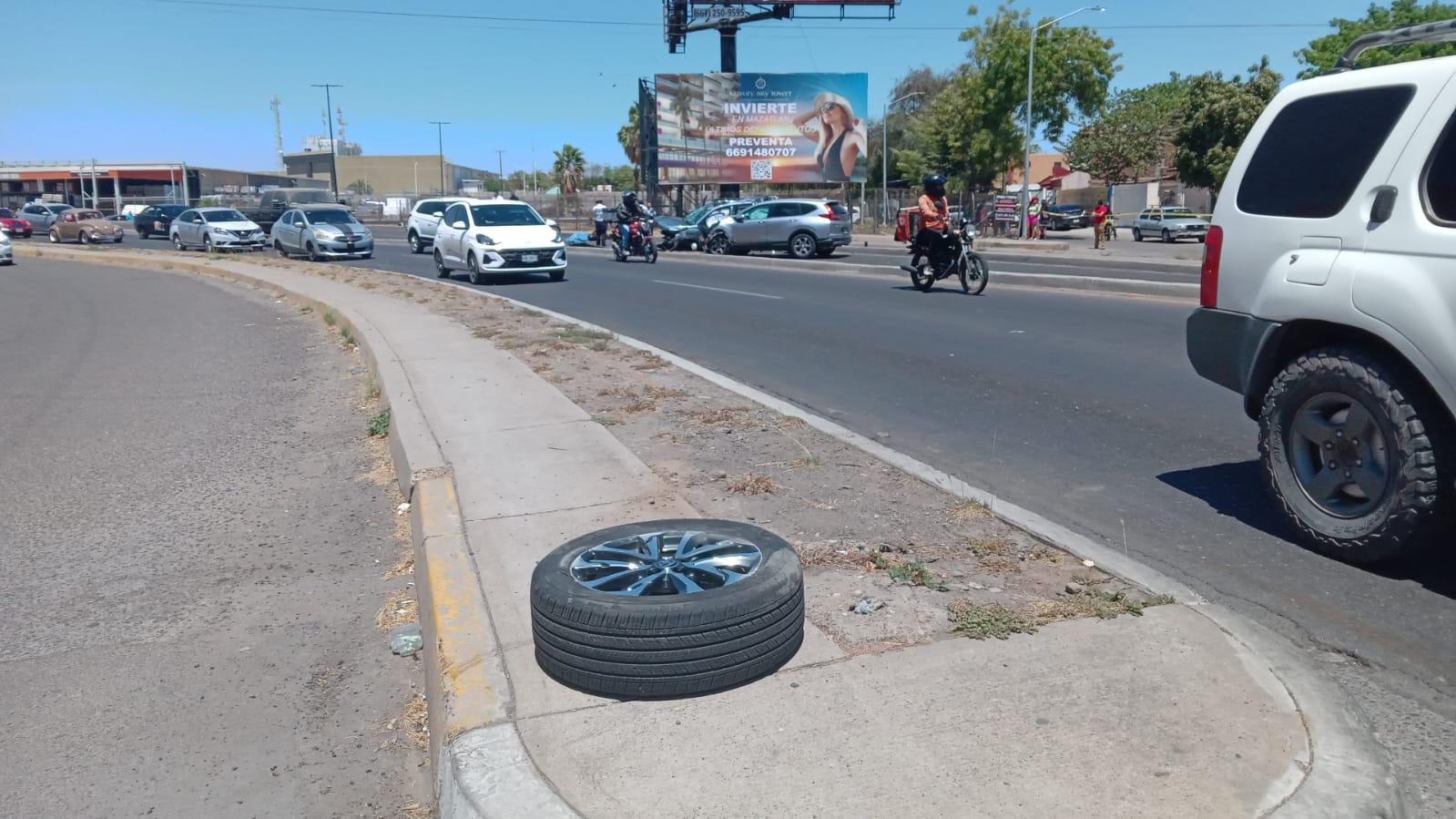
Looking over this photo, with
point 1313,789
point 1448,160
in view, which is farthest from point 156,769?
point 1448,160

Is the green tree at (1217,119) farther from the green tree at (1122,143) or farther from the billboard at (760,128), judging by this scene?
the billboard at (760,128)

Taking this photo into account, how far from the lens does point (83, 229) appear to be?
44.6 meters

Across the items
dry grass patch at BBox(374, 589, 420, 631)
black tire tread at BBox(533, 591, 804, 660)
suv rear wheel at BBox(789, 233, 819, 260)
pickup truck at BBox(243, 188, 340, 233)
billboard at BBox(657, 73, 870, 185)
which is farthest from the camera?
billboard at BBox(657, 73, 870, 185)

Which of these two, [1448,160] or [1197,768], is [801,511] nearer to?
[1197,768]

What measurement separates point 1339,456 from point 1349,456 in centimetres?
5

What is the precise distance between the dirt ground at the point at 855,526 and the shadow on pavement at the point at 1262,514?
1.28m

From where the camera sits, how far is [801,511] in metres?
5.71

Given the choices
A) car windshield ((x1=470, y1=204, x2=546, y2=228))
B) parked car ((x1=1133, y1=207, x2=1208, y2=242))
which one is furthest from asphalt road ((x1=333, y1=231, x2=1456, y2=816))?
parked car ((x1=1133, y1=207, x2=1208, y2=242))

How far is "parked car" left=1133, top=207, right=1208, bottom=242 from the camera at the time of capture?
148ft

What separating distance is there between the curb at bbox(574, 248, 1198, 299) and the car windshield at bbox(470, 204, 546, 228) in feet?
19.8

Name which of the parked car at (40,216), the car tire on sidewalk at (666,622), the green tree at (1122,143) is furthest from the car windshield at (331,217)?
the green tree at (1122,143)

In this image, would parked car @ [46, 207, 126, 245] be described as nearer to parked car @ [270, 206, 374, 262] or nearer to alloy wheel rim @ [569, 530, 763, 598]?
parked car @ [270, 206, 374, 262]

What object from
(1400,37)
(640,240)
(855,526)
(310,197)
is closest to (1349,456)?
(1400,37)

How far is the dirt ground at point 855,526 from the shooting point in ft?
14.0
